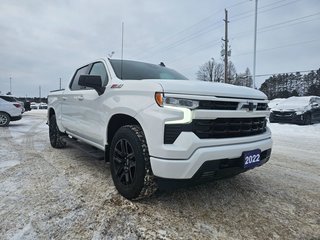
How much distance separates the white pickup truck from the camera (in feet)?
8.91

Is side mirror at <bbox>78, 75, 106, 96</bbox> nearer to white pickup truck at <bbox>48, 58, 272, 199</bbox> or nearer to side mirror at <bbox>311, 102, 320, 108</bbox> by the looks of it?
white pickup truck at <bbox>48, 58, 272, 199</bbox>

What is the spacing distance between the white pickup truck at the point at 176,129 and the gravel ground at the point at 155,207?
14.0 inches

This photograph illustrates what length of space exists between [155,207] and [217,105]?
1.30 metres

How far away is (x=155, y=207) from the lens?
10.3 feet

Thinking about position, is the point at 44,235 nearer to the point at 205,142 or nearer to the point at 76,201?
the point at 76,201

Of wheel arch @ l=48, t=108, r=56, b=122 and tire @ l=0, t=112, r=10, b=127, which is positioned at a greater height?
wheel arch @ l=48, t=108, r=56, b=122

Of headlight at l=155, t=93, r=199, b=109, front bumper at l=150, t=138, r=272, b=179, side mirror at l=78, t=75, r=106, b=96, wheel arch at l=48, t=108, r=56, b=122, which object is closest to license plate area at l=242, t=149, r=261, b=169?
front bumper at l=150, t=138, r=272, b=179

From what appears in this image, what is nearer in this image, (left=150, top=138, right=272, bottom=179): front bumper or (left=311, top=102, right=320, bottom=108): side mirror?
(left=150, top=138, right=272, bottom=179): front bumper

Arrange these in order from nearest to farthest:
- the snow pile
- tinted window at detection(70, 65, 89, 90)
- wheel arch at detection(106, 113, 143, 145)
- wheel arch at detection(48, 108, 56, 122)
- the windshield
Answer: wheel arch at detection(106, 113, 143, 145) < the windshield < tinted window at detection(70, 65, 89, 90) < wheel arch at detection(48, 108, 56, 122) < the snow pile

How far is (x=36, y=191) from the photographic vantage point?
358 centimetres

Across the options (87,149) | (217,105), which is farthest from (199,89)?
(87,149)

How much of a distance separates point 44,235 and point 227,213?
5.97 ft

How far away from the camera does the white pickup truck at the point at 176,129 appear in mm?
2717

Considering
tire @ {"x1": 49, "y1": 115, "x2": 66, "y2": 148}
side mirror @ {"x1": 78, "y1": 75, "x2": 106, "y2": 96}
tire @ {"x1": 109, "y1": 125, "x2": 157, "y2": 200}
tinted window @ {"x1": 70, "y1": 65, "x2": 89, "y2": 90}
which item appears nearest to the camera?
tire @ {"x1": 109, "y1": 125, "x2": 157, "y2": 200}
